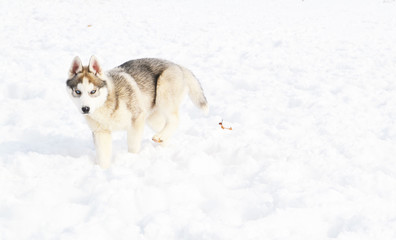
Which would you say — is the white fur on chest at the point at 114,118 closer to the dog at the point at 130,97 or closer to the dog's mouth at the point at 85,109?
the dog at the point at 130,97

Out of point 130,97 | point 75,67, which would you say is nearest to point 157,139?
point 130,97

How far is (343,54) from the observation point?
995 centimetres

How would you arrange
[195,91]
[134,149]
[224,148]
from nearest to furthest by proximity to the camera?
[134,149], [224,148], [195,91]

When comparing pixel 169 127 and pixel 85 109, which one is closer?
pixel 85 109

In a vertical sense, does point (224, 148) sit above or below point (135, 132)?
below

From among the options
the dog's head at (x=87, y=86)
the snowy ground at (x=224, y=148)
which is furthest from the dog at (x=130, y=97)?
the snowy ground at (x=224, y=148)

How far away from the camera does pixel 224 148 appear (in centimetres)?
526

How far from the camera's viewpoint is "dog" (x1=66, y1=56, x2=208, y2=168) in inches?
180

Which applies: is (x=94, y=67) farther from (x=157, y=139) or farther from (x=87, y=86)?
(x=157, y=139)

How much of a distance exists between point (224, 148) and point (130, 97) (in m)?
1.42

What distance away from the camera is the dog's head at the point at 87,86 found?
4438mm

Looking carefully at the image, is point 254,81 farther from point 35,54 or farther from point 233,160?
point 35,54

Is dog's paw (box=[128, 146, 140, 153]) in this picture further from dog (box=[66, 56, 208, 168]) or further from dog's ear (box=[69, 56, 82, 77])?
dog's ear (box=[69, 56, 82, 77])

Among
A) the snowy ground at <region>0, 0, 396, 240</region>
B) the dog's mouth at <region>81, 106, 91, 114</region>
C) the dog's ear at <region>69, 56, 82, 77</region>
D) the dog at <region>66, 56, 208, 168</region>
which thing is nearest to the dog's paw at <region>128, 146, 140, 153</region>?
the dog at <region>66, 56, 208, 168</region>
